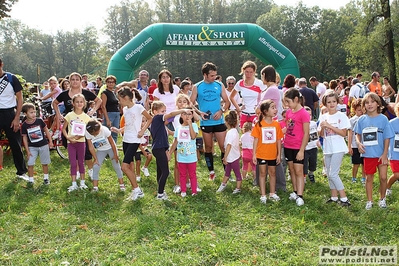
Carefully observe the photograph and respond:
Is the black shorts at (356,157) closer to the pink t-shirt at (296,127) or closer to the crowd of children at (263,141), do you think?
the crowd of children at (263,141)

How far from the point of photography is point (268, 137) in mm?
5293

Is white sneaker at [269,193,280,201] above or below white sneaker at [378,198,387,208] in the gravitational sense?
above

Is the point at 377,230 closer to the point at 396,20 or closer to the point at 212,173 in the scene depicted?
the point at 212,173

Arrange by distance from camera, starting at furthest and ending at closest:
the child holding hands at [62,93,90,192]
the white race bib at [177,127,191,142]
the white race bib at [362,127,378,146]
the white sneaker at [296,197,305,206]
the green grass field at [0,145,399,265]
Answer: the child holding hands at [62,93,90,192]
the white race bib at [177,127,191,142]
the white sneaker at [296,197,305,206]
the white race bib at [362,127,378,146]
the green grass field at [0,145,399,265]

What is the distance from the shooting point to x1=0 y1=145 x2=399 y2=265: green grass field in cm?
370

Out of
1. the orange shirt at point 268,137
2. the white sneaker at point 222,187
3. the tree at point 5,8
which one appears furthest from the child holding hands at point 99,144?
the tree at point 5,8

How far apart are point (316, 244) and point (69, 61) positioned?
233 ft

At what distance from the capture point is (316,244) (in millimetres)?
3865

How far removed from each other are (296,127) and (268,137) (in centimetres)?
42

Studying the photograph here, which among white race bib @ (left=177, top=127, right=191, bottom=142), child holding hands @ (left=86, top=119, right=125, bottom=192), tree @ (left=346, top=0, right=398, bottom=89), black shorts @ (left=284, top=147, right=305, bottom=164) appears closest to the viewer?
black shorts @ (left=284, top=147, right=305, bottom=164)

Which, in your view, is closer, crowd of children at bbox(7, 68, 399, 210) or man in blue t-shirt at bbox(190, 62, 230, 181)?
crowd of children at bbox(7, 68, 399, 210)

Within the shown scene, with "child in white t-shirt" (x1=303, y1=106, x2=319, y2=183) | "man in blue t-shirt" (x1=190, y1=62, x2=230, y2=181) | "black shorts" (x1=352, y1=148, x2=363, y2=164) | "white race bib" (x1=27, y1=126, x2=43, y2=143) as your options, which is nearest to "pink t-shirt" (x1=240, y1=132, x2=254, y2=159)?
"man in blue t-shirt" (x1=190, y1=62, x2=230, y2=181)

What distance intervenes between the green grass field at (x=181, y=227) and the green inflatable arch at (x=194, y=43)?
851cm

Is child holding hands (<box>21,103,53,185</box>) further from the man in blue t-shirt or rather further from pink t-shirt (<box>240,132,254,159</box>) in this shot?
pink t-shirt (<box>240,132,254,159</box>)
